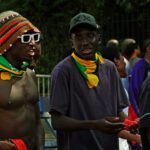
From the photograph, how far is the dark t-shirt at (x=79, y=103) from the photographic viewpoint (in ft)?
22.6

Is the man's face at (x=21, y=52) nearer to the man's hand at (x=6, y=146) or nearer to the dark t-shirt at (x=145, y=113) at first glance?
the man's hand at (x=6, y=146)

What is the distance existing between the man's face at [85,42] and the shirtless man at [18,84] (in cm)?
39

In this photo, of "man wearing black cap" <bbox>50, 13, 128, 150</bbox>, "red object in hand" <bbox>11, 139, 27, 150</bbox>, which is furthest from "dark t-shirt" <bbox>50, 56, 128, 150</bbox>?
"red object in hand" <bbox>11, 139, 27, 150</bbox>

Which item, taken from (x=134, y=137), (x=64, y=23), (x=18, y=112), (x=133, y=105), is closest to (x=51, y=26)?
(x=64, y=23)

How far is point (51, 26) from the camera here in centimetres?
1828

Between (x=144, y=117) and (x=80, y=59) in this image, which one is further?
(x=80, y=59)

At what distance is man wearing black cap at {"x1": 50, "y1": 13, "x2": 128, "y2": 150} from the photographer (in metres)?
6.88

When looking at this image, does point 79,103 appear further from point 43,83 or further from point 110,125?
point 43,83

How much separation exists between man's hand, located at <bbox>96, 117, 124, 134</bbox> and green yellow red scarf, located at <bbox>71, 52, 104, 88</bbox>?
1.38ft

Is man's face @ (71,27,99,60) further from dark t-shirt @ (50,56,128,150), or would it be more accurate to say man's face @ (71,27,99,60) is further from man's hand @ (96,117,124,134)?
man's hand @ (96,117,124,134)

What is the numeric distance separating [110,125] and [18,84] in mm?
826

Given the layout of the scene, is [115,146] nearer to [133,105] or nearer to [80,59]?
[80,59]

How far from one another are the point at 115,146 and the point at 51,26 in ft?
37.4

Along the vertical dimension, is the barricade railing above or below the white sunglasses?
below
